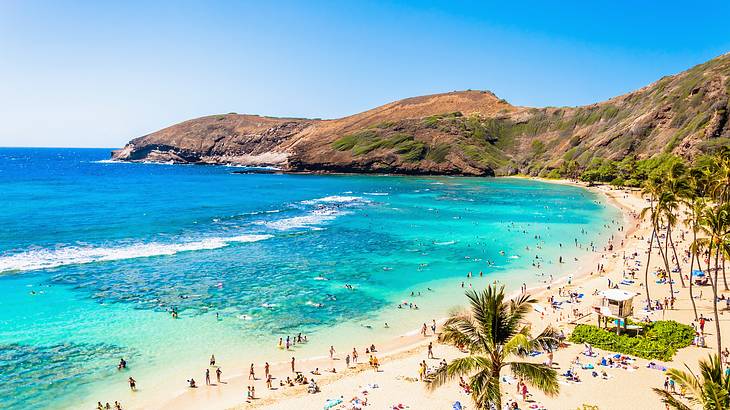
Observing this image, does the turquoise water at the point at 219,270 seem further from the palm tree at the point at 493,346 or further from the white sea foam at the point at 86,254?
the palm tree at the point at 493,346

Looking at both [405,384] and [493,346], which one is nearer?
[493,346]

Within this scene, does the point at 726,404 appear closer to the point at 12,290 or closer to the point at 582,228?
the point at 12,290

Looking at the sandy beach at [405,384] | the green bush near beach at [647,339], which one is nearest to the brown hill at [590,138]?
the green bush near beach at [647,339]

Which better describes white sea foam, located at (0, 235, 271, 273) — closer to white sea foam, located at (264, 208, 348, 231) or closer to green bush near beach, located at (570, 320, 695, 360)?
white sea foam, located at (264, 208, 348, 231)

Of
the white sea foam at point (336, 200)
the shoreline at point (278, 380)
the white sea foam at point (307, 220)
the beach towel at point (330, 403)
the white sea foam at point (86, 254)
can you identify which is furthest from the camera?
the white sea foam at point (336, 200)

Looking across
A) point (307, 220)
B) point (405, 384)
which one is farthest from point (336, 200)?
point (405, 384)

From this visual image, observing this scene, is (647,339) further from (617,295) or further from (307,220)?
(307,220)
